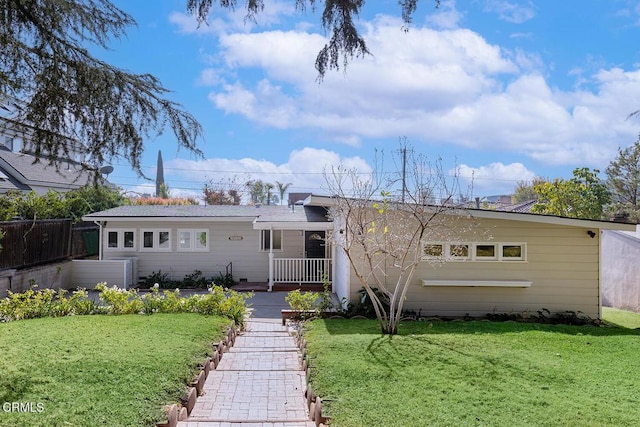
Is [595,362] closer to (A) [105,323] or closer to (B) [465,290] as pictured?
(B) [465,290]

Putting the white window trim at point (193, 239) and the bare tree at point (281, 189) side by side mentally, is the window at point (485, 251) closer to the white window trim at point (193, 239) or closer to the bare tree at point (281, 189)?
the white window trim at point (193, 239)

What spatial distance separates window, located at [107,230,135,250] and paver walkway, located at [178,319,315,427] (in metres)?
10.1

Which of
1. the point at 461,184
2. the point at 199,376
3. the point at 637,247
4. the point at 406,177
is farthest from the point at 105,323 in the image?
the point at 637,247

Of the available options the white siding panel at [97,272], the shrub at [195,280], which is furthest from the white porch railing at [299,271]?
the white siding panel at [97,272]

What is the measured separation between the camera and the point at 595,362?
6.46 meters

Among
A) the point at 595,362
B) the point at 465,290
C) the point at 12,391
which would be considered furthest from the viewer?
the point at 465,290

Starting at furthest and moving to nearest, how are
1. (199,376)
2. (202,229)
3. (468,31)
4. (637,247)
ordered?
(202,229) < (637,247) < (468,31) < (199,376)

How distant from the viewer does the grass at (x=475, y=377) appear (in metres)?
4.43

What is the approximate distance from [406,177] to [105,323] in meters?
6.94

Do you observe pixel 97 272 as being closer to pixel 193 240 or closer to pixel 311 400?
pixel 193 240

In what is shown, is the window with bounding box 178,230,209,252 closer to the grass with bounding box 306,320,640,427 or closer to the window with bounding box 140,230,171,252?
the window with bounding box 140,230,171,252

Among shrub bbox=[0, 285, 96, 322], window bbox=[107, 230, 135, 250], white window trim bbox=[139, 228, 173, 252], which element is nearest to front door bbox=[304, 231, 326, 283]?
white window trim bbox=[139, 228, 173, 252]

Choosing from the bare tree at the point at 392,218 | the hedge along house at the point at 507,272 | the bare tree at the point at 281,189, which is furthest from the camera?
the bare tree at the point at 281,189

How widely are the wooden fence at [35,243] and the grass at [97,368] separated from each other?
504 cm
